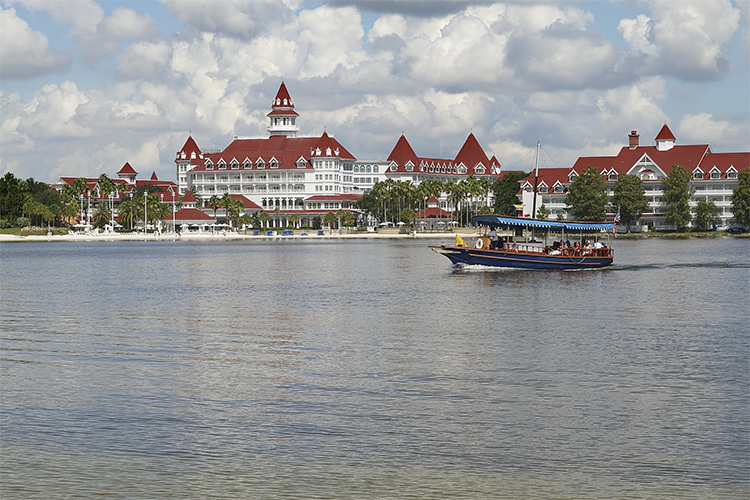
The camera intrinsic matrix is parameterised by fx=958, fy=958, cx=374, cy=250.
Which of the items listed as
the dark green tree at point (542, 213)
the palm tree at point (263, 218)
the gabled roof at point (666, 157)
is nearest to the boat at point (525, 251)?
the dark green tree at point (542, 213)

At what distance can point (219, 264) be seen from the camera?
3258 inches

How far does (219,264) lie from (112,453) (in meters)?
67.0

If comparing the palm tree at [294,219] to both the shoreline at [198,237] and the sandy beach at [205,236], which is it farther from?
the shoreline at [198,237]

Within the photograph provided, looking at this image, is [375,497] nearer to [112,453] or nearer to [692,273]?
[112,453]

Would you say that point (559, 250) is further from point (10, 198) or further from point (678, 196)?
point (10, 198)

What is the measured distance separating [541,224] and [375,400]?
5173cm

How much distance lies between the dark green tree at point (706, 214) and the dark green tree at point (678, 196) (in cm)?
179

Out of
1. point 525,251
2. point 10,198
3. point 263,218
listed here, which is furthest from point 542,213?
point 525,251

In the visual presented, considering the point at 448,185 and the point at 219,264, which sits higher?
the point at 448,185

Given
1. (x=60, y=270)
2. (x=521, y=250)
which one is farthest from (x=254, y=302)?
(x=60, y=270)

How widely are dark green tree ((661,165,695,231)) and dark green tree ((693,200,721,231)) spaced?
5.86ft

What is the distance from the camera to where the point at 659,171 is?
169m

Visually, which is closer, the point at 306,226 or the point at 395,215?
the point at 395,215

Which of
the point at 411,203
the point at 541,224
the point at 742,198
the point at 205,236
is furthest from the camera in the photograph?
the point at 411,203
